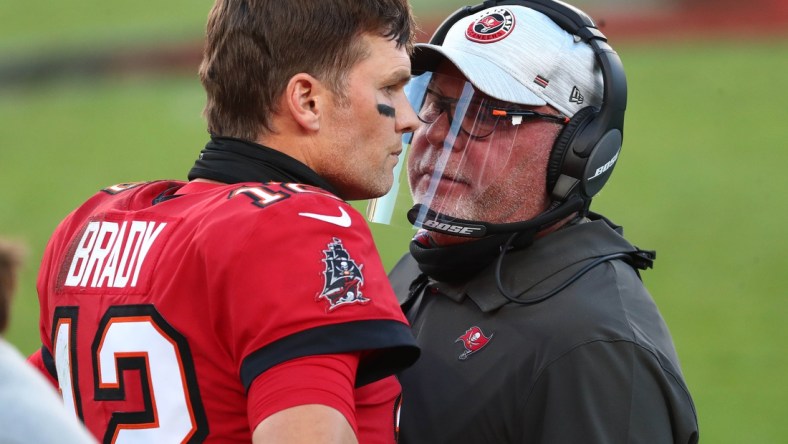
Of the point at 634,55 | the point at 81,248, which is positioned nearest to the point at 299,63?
the point at 81,248

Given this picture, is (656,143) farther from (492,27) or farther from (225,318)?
(225,318)

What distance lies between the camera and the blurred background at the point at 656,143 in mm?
6105

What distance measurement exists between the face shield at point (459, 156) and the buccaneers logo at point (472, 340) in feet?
0.68

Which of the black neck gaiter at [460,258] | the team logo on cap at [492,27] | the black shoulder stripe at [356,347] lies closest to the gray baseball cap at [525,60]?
the team logo on cap at [492,27]

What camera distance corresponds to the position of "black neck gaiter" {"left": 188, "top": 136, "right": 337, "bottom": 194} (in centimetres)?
177

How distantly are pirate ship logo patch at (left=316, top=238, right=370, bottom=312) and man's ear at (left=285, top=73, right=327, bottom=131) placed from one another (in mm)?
327

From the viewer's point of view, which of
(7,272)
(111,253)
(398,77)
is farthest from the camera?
(398,77)

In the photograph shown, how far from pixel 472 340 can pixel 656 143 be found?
783 cm

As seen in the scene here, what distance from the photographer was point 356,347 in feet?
4.95

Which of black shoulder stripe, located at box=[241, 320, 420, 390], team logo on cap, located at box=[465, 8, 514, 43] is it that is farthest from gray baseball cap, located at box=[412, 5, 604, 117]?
black shoulder stripe, located at box=[241, 320, 420, 390]

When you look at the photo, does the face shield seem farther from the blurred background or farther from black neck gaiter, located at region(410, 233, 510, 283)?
the blurred background

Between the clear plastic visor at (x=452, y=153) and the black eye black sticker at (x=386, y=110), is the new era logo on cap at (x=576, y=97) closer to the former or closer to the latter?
the clear plastic visor at (x=452, y=153)

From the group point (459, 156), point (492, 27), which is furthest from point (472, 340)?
point (492, 27)

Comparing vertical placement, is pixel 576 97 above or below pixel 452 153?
above
